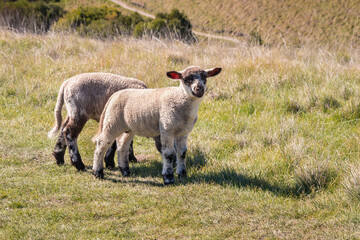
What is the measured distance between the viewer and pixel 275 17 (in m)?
34.9

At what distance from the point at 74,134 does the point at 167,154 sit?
62.7 inches

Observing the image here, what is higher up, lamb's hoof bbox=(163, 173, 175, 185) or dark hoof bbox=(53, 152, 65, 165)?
lamb's hoof bbox=(163, 173, 175, 185)

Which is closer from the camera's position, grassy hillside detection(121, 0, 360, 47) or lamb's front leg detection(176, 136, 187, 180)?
lamb's front leg detection(176, 136, 187, 180)

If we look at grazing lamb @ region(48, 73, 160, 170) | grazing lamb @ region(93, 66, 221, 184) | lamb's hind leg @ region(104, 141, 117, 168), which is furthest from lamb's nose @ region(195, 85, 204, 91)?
lamb's hind leg @ region(104, 141, 117, 168)

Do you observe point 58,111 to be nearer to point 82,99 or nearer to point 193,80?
point 82,99

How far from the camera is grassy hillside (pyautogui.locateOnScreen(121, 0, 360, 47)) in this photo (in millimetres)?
30750

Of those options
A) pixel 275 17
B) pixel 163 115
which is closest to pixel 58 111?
pixel 163 115

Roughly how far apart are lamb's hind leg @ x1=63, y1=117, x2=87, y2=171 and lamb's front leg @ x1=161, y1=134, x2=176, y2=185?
57.1 inches

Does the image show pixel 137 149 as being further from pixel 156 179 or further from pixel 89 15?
pixel 89 15

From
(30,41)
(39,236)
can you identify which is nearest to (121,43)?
(30,41)

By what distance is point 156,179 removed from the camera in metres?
5.88

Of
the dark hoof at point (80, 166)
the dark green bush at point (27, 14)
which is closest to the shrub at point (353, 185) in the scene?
the dark hoof at point (80, 166)

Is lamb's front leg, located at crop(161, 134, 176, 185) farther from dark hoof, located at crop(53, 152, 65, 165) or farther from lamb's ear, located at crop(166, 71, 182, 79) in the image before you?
dark hoof, located at crop(53, 152, 65, 165)

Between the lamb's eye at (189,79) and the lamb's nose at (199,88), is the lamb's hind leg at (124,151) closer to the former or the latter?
the lamb's eye at (189,79)
